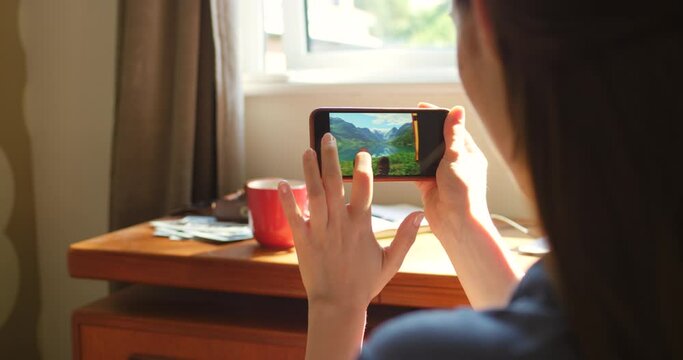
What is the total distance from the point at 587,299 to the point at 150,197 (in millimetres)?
1243

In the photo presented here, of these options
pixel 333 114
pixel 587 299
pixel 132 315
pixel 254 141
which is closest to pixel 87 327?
pixel 132 315

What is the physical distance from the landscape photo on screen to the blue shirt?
1.55ft

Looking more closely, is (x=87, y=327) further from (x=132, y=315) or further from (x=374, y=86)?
(x=374, y=86)

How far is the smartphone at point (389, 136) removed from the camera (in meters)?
0.89

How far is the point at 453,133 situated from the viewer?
868mm

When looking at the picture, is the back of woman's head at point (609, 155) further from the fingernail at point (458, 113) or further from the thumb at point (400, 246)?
the fingernail at point (458, 113)

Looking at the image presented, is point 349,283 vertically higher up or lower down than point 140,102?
lower down

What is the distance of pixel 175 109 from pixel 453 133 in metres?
0.77

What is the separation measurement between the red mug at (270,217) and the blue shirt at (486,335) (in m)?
0.61

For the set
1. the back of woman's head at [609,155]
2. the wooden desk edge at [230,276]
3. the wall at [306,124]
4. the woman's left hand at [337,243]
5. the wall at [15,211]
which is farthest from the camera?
A: the wall at [15,211]

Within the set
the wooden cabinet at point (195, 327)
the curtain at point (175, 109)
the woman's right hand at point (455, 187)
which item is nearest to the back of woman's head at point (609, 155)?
the woman's right hand at point (455, 187)

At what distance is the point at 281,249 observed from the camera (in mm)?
1051

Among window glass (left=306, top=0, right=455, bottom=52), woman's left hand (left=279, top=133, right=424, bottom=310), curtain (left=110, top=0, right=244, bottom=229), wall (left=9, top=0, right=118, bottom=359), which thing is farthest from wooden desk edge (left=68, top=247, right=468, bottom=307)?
window glass (left=306, top=0, right=455, bottom=52)

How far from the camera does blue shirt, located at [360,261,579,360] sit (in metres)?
0.41
